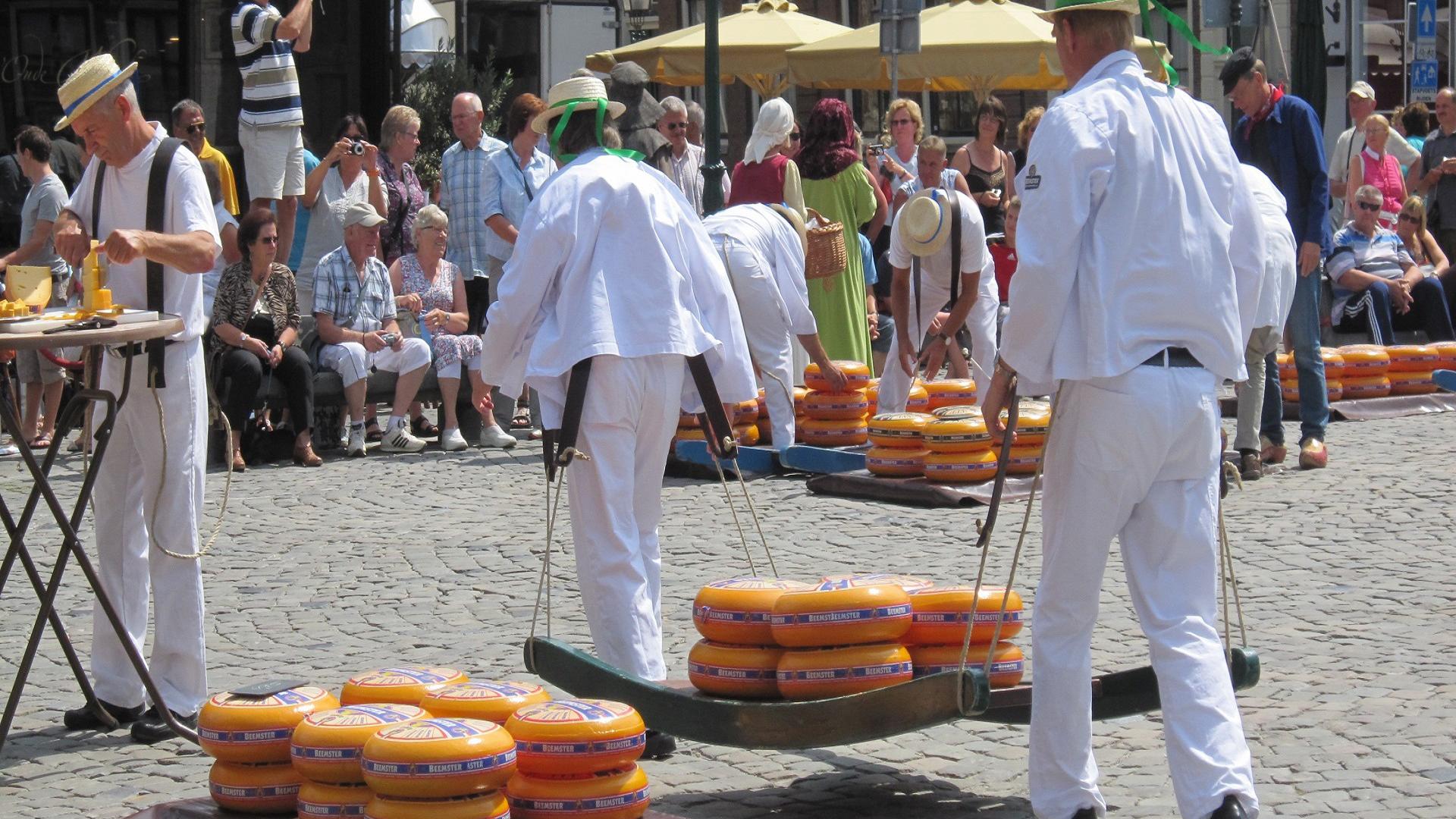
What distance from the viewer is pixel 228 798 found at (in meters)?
4.67

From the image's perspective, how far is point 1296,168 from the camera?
33.2ft

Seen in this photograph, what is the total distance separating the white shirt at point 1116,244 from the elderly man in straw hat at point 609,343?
1535mm

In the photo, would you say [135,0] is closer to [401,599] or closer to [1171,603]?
[401,599]

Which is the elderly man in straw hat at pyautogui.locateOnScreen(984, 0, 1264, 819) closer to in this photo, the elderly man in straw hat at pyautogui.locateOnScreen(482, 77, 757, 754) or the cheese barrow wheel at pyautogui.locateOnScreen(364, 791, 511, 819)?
the cheese barrow wheel at pyautogui.locateOnScreen(364, 791, 511, 819)

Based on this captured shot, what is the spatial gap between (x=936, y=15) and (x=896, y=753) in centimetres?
1594

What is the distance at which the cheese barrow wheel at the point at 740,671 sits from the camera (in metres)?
5.11

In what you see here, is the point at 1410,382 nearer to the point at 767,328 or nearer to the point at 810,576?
the point at 767,328

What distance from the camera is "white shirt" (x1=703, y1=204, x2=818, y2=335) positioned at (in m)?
10.3

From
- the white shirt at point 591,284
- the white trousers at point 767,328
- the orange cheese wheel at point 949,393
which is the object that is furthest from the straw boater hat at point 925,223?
the white shirt at point 591,284

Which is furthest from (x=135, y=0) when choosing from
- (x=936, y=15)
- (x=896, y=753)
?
(x=896, y=753)

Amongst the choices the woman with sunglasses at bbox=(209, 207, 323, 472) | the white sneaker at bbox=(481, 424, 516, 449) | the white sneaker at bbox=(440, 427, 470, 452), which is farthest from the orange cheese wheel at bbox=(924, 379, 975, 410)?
the woman with sunglasses at bbox=(209, 207, 323, 472)

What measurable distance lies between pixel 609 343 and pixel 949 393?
18.4ft

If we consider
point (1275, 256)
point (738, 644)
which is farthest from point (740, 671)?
point (1275, 256)

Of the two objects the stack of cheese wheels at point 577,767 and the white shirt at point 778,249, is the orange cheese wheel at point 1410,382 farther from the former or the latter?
the stack of cheese wheels at point 577,767
